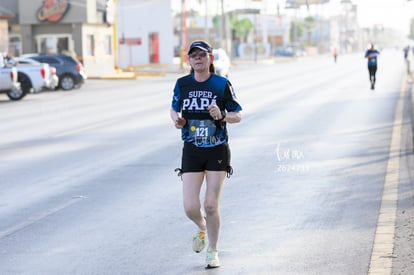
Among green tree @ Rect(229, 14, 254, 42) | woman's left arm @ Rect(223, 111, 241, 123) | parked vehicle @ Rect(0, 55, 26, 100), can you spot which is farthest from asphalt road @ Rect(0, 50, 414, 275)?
green tree @ Rect(229, 14, 254, 42)

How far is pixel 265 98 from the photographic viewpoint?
3192cm

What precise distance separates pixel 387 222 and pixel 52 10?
49.1 m

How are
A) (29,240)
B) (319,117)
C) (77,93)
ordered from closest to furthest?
1. (29,240)
2. (319,117)
3. (77,93)

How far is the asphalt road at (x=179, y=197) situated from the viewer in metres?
7.70

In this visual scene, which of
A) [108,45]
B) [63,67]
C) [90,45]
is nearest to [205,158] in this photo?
[63,67]

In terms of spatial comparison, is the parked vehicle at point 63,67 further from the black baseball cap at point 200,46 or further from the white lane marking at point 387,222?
the black baseball cap at point 200,46

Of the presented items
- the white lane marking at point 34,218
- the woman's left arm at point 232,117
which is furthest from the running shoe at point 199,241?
the white lane marking at point 34,218

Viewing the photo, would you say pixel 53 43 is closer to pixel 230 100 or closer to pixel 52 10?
pixel 52 10

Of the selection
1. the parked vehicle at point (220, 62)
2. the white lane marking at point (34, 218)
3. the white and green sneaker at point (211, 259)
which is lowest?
the parked vehicle at point (220, 62)

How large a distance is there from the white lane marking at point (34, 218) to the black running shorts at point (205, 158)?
228 cm

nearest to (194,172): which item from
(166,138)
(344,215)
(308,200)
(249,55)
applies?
(344,215)

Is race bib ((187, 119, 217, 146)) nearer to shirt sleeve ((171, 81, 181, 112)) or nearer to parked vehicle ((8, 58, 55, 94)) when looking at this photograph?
shirt sleeve ((171, 81, 181, 112))

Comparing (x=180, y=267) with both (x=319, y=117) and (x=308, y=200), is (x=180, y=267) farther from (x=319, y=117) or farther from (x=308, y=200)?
(x=319, y=117)

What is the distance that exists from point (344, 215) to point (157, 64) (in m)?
67.0
